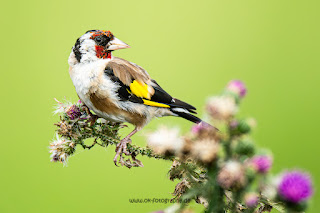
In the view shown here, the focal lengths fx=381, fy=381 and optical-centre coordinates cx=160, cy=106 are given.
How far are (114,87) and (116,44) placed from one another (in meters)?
0.32

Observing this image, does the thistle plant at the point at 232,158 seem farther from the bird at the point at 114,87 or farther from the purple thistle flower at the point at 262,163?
the bird at the point at 114,87

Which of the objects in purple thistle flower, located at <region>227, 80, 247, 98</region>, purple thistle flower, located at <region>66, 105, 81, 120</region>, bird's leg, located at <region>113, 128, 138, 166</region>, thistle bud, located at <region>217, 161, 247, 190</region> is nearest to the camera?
thistle bud, located at <region>217, 161, 247, 190</region>

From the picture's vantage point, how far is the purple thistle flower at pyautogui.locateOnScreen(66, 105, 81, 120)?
205 cm

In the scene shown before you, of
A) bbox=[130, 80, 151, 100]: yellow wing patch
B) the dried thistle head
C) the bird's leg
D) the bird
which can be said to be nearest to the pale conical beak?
the bird

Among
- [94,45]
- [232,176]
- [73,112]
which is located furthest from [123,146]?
[232,176]

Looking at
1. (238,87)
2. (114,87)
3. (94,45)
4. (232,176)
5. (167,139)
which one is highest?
(94,45)

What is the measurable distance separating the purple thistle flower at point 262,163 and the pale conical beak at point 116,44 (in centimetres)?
164

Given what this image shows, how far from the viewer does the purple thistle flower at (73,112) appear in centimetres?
205

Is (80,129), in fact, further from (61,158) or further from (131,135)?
(131,135)

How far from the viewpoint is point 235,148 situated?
101cm

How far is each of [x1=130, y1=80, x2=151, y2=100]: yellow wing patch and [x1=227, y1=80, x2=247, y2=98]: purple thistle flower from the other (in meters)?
1.56

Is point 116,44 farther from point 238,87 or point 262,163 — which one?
point 262,163

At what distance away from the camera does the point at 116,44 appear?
2.58 meters

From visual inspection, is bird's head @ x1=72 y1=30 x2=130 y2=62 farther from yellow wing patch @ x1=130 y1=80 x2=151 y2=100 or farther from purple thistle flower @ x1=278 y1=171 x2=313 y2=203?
purple thistle flower @ x1=278 y1=171 x2=313 y2=203
